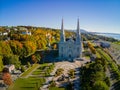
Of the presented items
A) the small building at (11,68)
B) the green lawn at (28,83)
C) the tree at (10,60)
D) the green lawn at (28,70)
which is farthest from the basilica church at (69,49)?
the green lawn at (28,83)

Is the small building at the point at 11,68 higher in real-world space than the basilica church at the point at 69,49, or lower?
lower

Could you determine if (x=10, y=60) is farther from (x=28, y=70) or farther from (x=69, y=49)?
(x=69, y=49)

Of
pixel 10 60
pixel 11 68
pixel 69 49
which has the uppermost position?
pixel 69 49

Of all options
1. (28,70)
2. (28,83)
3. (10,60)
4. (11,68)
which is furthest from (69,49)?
(28,83)

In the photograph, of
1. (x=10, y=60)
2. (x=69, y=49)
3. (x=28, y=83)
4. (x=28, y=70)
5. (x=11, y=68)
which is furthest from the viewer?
(x=69, y=49)

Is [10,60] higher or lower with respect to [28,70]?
higher

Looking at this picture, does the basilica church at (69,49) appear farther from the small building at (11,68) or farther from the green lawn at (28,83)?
the green lawn at (28,83)

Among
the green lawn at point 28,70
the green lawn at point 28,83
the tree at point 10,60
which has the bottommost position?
the green lawn at point 28,83

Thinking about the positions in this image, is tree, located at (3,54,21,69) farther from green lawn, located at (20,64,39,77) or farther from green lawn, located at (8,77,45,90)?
green lawn, located at (8,77,45,90)

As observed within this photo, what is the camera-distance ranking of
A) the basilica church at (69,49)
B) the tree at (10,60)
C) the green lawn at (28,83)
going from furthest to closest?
the basilica church at (69,49) < the tree at (10,60) < the green lawn at (28,83)

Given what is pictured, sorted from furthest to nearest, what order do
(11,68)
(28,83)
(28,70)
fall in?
(28,70)
(11,68)
(28,83)

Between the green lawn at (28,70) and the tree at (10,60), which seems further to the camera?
the tree at (10,60)
